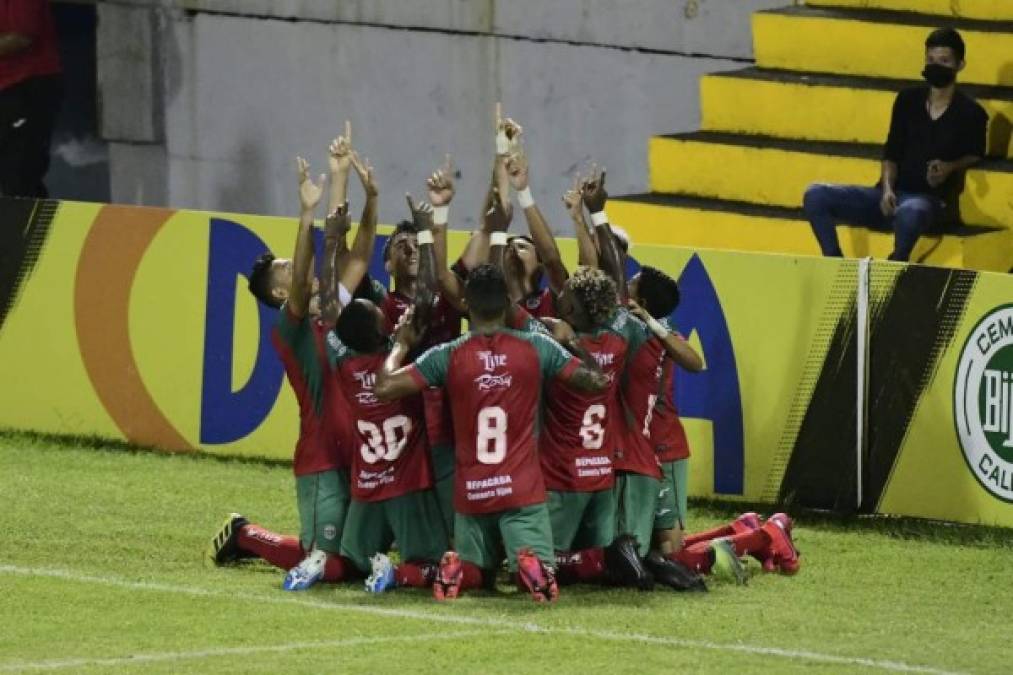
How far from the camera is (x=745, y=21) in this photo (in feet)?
67.5

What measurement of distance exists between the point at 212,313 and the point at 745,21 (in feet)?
18.1

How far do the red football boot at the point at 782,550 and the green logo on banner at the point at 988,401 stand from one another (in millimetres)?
1596

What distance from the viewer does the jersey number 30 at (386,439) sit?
1280 centimetres

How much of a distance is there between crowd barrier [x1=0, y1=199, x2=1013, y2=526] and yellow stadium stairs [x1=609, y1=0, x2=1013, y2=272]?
2949mm

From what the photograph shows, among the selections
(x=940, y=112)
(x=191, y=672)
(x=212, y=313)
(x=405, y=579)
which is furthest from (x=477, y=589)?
(x=940, y=112)

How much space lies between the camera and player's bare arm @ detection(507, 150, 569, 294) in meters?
13.2

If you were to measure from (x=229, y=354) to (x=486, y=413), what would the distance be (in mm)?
5095

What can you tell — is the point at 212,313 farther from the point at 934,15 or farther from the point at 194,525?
the point at 934,15

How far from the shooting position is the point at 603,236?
1341 cm

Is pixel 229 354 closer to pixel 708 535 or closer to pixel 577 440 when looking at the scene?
pixel 708 535

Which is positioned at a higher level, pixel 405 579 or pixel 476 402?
pixel 476 402

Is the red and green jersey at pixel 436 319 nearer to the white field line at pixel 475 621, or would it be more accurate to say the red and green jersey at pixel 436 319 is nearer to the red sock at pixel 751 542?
the white field line at pixel 475 621

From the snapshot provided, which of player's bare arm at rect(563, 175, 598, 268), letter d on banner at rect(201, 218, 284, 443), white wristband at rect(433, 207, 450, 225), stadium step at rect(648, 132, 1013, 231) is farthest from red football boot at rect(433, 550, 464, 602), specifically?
stadium step at rect(648, 132, 1013, 231)

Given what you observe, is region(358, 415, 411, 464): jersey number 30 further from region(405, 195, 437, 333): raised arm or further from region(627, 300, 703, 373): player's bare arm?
region(627, 300, 703, 373): player's bare arm
